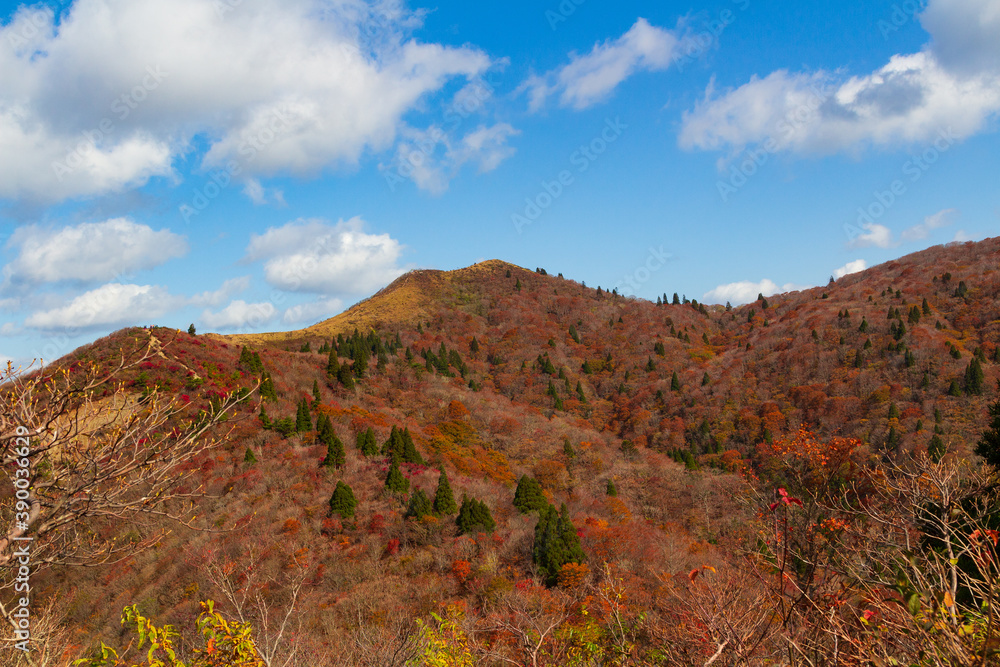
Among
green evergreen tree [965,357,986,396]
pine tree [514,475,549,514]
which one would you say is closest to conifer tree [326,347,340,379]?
pine tree [514,475,549,514]

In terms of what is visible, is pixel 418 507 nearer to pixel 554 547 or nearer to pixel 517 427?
pixel 554 547

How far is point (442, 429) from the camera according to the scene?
51.8m

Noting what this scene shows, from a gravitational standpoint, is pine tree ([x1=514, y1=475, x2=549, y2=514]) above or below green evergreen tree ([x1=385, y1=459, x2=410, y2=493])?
below

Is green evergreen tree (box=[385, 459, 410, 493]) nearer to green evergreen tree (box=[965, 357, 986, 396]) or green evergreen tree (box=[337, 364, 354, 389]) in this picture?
green evergreen tree (box=[337, 364, 354, 389])

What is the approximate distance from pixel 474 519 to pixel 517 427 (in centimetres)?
3096

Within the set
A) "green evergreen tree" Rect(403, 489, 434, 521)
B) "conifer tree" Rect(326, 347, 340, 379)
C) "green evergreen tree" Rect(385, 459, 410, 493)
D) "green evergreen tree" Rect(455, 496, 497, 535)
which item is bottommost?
"green evergreen tree" Rect(455, 496, 497, 535)

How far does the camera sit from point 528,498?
32.7 m

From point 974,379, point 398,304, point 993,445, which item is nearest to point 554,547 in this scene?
point 993,445

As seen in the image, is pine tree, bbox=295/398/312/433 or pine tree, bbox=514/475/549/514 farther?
pine tree, bbox=295/398/312/433

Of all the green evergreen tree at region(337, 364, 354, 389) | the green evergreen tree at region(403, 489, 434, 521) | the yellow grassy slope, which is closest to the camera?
the green evergreen tree at region(403, 489, 434, 521)

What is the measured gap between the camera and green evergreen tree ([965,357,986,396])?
55.9 metres

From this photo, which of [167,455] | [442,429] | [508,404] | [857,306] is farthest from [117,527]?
[857,306]

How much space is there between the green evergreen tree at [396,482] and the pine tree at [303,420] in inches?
362

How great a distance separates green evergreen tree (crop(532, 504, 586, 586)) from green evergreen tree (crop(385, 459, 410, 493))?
891 cm
